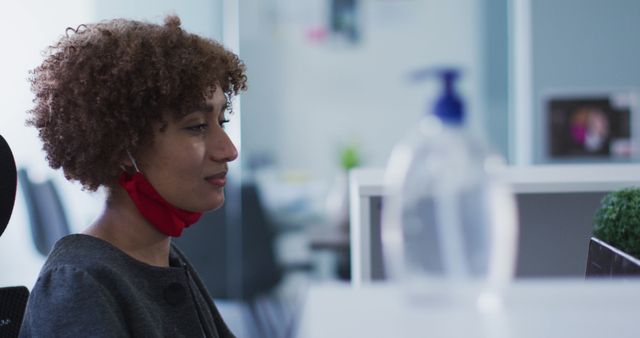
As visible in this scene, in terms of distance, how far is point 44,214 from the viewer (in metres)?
3.42

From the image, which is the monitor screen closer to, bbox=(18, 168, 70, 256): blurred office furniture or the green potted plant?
bbox=(18, 168, 70, 256): blurred office furniture

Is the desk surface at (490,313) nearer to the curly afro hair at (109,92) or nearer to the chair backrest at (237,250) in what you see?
the curly afro hair at (109,92)

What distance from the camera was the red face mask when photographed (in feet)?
4.08

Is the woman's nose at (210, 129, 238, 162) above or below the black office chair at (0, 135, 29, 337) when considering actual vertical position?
above

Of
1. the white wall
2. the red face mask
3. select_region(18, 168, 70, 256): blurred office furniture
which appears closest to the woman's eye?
the red face mask

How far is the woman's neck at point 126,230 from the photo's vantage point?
4.04 feet

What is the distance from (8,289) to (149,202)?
0.26 m

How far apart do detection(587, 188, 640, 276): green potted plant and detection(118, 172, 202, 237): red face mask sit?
0.62 metres

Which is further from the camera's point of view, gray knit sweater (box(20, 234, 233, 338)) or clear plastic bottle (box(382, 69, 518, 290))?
gray knit sweater (box(20, 234, 233, 338))

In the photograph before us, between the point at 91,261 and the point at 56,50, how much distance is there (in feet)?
1.16

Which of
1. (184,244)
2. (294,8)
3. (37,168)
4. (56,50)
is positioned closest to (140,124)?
(56,50)

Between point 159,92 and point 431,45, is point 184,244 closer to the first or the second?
point 431,45

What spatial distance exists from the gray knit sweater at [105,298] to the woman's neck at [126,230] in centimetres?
3

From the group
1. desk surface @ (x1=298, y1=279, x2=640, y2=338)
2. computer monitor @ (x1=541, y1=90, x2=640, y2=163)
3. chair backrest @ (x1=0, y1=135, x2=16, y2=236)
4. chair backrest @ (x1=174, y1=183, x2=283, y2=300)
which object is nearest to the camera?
desk surface @ (x1=298, y1=279, x2=640, y2=338)
